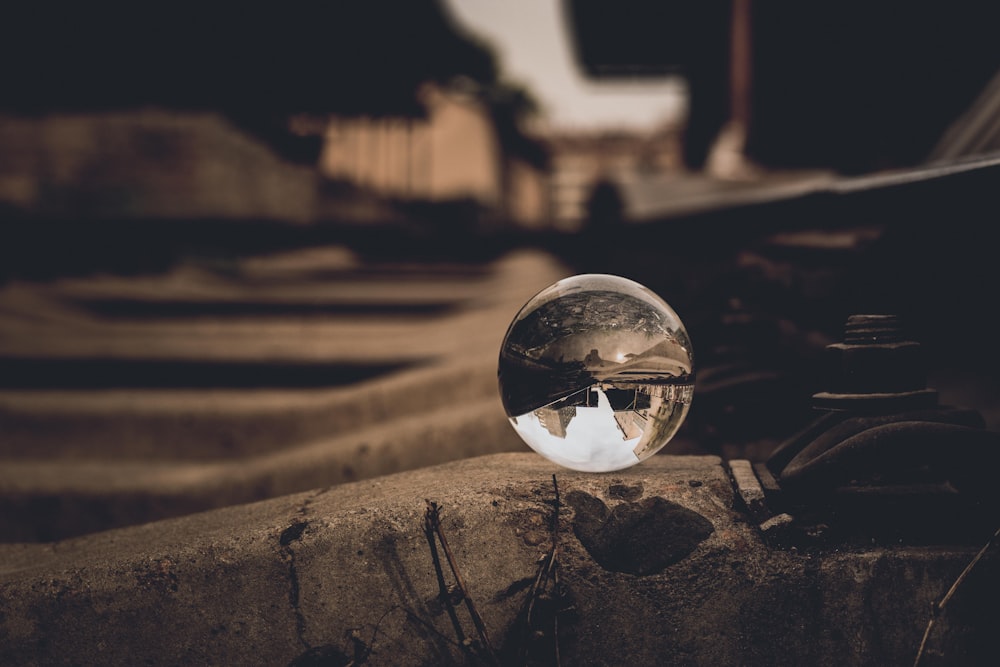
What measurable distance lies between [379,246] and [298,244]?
36.9 inches

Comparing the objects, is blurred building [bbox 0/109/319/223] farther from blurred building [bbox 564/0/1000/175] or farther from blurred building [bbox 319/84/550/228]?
blurred building [bbox 564/0/1000/175]

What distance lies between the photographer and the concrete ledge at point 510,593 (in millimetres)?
1129

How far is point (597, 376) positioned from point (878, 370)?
52 cm

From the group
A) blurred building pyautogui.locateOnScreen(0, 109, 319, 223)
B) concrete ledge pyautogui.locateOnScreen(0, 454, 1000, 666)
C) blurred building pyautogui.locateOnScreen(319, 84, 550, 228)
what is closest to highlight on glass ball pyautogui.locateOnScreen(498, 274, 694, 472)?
concrete ledge pyautogui.locateOnScreen(0, 454, 1000, 666)

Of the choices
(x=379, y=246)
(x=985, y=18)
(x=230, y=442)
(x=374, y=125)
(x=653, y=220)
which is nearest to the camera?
(x=230, y=442)

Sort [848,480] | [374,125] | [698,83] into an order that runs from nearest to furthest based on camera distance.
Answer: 1. [848,480]
2. [698,83]
3. [374,125]

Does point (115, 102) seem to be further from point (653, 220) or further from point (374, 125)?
point (653, 220)

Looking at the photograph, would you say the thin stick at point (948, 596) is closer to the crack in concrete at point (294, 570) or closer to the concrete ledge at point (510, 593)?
the concrete ledge at point (510, 593)

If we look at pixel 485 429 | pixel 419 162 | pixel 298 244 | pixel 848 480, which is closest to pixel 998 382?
pixel 848 480

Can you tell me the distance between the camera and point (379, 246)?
766 cm

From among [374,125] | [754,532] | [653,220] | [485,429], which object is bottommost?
[485,429]

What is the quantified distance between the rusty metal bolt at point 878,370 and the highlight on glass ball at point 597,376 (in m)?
0.27

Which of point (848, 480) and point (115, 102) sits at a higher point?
point (115, 102)

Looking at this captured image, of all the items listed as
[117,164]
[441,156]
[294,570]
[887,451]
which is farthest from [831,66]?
[441,156]
